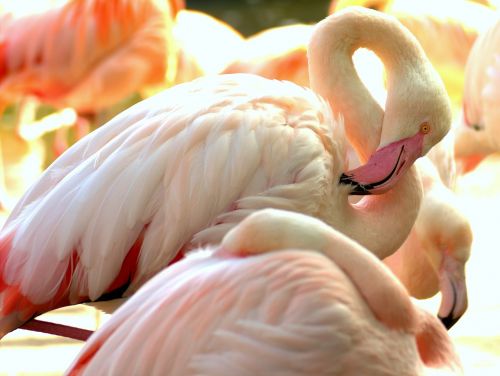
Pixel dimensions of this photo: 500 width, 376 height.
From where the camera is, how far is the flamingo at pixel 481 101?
504 cm

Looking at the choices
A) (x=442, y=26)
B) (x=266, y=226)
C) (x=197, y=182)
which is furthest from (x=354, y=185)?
(x=442, y=26)

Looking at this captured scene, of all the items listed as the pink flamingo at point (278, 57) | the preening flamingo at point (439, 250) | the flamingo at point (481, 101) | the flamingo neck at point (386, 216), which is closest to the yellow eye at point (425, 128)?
the flamingo neck at point (386, 216)

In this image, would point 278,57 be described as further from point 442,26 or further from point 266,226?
point 266,226

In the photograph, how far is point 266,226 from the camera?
2223 millimetres

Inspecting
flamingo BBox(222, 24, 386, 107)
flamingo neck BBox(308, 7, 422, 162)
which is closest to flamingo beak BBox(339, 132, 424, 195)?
flamingo neck BBox(308, 7, 422, 162)

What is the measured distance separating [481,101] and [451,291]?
1.89 m

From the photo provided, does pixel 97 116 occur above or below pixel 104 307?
below

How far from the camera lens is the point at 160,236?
9.79 feet

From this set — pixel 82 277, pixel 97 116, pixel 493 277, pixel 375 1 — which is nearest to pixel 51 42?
pixel 97 116

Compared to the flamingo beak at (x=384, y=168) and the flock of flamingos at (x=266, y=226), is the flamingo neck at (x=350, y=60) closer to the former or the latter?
the flock of flamingos at (x=266, y=226)

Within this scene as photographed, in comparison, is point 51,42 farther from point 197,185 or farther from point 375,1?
point 197,185

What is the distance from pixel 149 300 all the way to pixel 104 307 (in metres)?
0.93

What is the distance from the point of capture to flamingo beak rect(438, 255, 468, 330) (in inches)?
132

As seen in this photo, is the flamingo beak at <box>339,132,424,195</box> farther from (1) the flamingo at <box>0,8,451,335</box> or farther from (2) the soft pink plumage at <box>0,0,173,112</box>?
(2) the soft pink plumage at <box>0,0,173,112</box>
